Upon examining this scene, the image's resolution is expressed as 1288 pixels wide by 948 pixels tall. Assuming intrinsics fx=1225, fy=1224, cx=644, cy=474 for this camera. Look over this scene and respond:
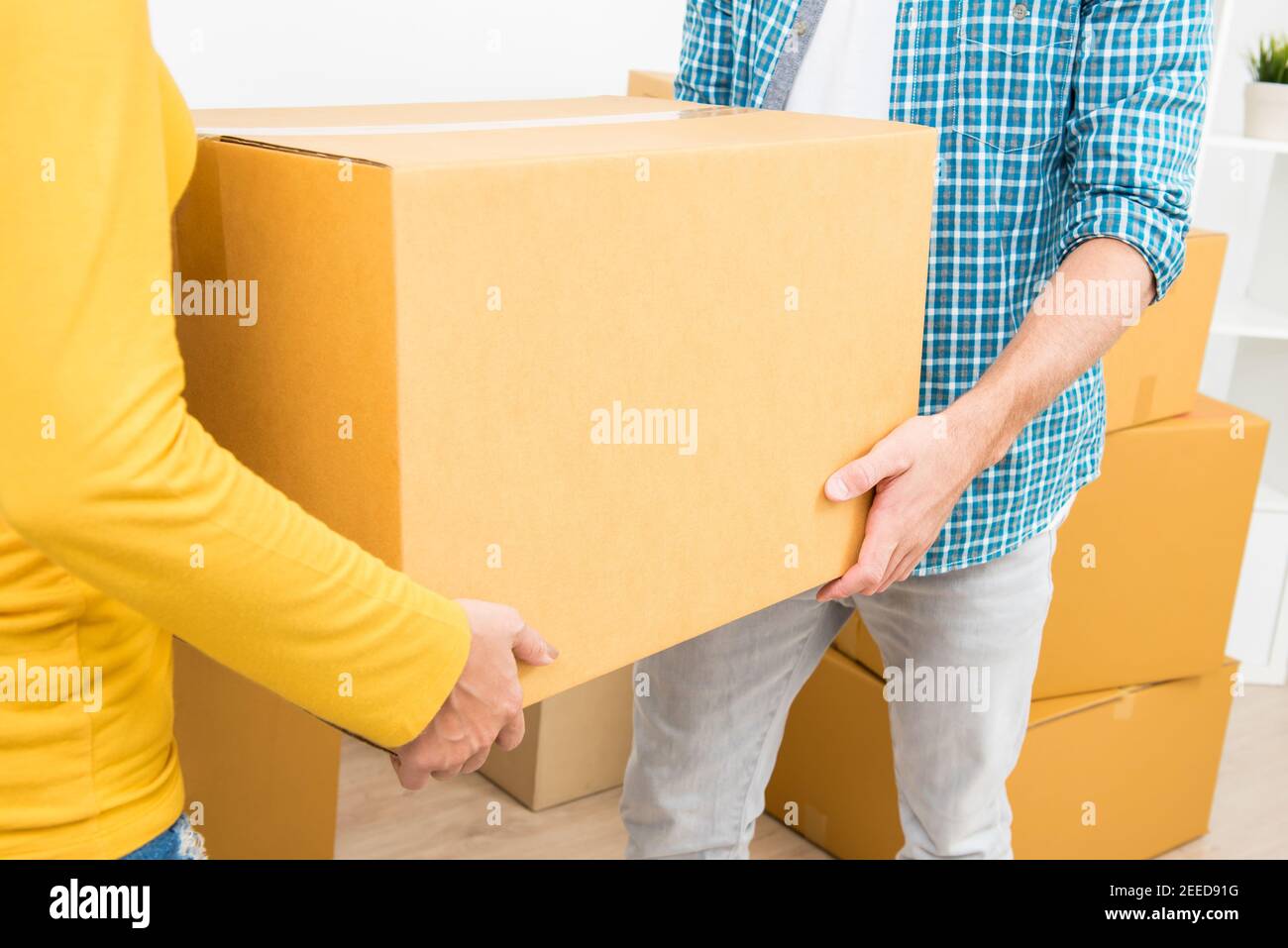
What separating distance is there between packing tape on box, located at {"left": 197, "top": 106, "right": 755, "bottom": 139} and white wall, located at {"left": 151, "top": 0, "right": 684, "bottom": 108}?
2.97ft

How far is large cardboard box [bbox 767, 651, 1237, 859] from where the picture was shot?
1596 millimetres

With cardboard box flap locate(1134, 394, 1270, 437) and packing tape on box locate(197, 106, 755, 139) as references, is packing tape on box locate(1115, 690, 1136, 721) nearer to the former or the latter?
cardboard box flap locate(1134, 394, 1270, 437)

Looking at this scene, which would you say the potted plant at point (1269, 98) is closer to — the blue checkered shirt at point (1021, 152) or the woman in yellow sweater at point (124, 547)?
the blue checkered shirt at point (1021, 152)

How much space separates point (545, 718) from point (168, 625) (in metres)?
1.24

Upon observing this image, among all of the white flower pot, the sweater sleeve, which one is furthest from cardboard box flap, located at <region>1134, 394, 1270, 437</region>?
the sweater sleeve

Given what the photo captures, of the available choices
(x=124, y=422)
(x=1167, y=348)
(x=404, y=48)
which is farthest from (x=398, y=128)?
(x=1167, y=348)

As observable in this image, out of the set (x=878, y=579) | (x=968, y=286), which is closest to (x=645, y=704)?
(x=878, y=579)

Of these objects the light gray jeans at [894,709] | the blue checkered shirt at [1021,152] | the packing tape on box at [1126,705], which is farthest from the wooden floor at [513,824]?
the blue checkered shirt at [1021,152]

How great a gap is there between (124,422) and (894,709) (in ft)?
2.68

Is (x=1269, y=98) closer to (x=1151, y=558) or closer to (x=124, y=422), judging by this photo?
(x=1151, y=558)

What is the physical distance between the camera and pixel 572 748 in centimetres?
182

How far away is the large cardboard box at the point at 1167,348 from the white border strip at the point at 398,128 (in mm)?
941

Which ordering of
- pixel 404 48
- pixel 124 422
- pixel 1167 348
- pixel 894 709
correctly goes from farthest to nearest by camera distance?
pixel 404 48 → pixel 1167 348 → pixel 894 709 → pixel 124 422
